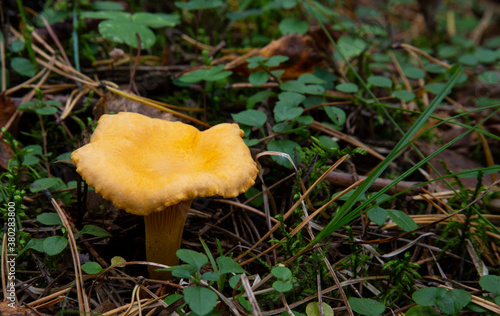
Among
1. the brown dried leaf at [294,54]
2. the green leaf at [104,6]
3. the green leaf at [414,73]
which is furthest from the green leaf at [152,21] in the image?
→ the green leaf at [414,73]

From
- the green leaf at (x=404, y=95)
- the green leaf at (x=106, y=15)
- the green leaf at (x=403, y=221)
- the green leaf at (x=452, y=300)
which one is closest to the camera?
the green leaf at (x=452, y=300)

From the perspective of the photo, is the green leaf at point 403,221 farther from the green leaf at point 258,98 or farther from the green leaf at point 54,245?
the green leaf at point 54,245

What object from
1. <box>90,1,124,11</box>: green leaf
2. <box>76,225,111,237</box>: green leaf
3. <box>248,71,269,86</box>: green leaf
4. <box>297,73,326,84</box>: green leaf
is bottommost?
<box>76,225,111,237</box>: green leaf

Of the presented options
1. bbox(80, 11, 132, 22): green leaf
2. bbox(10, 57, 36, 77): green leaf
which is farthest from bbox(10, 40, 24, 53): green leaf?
bbox(80, 11, 132, 22): green leaf

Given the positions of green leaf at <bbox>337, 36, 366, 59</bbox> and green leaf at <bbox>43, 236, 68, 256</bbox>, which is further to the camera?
green leaf at <bbox>337, 36, 366, 59</bbox>

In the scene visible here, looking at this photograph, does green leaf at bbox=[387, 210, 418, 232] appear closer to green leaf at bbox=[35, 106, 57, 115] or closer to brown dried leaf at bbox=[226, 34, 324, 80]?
brown dried leaf at bbox=[226, 34, 324, 80]

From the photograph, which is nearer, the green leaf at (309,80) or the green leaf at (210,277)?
the green leaf at (210,277)

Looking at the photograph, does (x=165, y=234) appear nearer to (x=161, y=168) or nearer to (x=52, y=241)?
(x=161, y=168)
